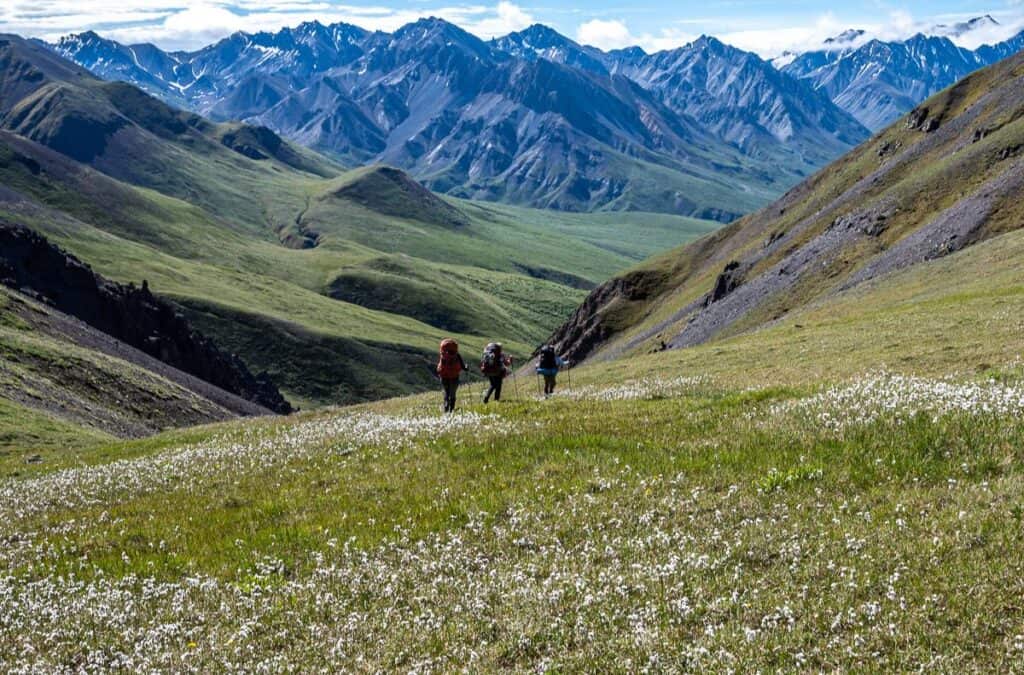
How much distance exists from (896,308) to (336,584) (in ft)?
163

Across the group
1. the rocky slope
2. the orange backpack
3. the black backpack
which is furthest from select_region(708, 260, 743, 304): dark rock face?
the orange backpack

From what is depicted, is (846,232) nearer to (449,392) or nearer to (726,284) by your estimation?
(726,284)

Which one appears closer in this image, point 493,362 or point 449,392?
point 449,392

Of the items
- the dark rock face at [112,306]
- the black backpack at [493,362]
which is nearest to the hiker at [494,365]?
the black backpack at [493,362]

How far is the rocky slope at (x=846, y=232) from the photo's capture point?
7444 cm

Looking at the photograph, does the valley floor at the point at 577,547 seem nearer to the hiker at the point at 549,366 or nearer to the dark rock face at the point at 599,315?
the hiker at the point at 549,366

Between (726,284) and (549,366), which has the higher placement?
(726,284)

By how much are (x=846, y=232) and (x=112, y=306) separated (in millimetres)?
97611

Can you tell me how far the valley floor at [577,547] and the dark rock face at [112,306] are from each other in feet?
324

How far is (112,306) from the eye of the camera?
114m

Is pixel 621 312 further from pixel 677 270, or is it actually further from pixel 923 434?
pixel 923 434

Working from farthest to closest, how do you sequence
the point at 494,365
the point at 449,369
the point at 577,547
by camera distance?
the point at 494,365 < the point at 449,369 < the point at 577,547

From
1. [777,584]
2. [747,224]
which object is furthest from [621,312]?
[777,584]

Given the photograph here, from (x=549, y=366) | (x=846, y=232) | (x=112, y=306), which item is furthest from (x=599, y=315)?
(x=549, y=366)
